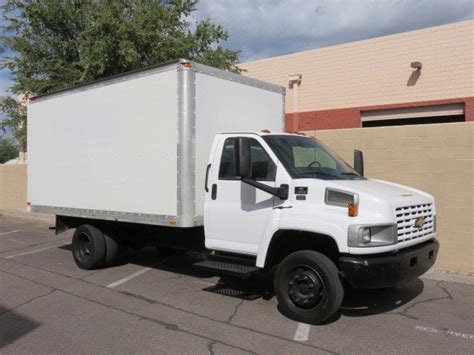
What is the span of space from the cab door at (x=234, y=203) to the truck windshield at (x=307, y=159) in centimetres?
20

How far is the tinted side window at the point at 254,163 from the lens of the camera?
6.04m

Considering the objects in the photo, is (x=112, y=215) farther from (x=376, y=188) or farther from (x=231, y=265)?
(x=376, y=188)

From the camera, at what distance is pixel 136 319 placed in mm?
5789

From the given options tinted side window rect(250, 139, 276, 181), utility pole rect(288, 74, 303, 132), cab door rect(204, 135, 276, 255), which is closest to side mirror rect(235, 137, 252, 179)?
cab door rect(204, 135, 276, 255)

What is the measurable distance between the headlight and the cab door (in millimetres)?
1143

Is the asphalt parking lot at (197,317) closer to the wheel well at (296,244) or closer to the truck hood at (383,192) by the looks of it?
the wheel well at (296,244)

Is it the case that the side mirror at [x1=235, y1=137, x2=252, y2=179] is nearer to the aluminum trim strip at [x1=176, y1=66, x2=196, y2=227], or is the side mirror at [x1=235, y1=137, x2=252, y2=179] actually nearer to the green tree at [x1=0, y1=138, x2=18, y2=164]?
the aluminum trim strip at [x1=176, y1=66, x2=196, y2=227]

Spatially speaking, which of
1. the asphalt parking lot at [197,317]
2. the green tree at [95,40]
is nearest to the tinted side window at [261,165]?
the asphalt parking lot at [197,317]

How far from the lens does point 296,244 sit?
235 inches

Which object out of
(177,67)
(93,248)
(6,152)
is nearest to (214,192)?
(177,67)

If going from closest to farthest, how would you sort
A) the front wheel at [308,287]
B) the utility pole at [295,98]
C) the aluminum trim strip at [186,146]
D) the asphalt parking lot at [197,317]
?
1. the asphalt parking lot at [197,317]
2. the front wheel at [308,287]
3. the aluminum trim strip at [186,146]
4. the utility pole at [295,98]

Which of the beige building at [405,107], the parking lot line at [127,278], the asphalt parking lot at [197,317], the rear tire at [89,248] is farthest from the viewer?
the rear tire at [89,248]

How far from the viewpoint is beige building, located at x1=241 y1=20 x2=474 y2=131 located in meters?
15.7

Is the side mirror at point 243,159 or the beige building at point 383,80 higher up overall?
the beige building at point 383,80
